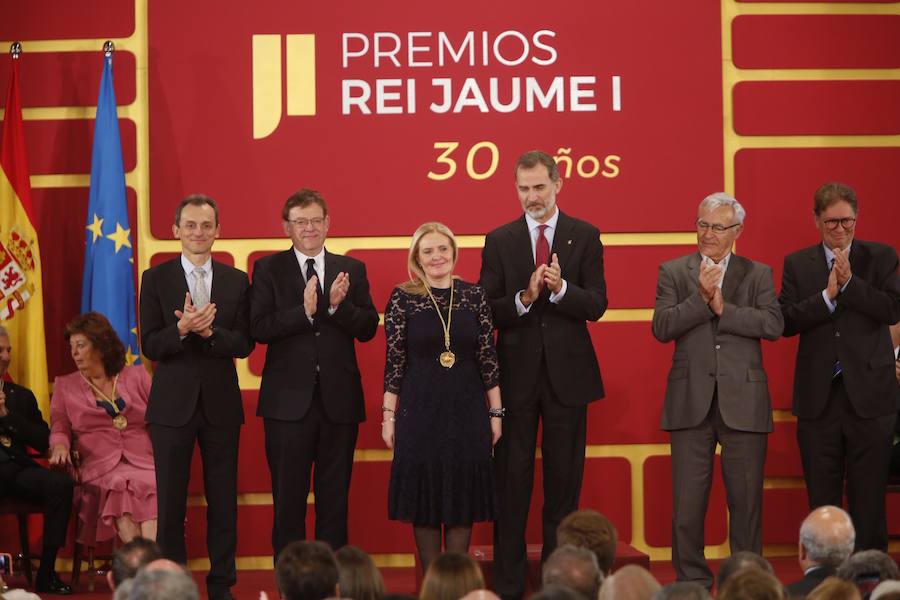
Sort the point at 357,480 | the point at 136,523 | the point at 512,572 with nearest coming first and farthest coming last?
the point at 512,572 → the point at 136,523 → the point at 357,480

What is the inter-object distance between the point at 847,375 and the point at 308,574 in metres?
2.94

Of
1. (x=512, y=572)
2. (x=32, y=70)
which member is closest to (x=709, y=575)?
(x=512, y=572)

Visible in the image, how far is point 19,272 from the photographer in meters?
5.80

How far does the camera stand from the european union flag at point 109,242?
579cm

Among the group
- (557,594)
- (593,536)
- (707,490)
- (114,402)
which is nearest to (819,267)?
(707,490)

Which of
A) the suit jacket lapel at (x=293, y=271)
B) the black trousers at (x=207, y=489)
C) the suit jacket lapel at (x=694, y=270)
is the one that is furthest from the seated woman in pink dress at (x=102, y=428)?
the suit jacket lapel at (x=694, y=270)

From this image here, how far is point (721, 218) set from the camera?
16.1 ft

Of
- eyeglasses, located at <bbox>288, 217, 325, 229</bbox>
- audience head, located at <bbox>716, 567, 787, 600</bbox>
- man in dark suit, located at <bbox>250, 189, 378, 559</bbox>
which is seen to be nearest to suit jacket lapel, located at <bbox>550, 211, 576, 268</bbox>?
man in dark suit, located at <bbox>250, 189, 378, 559</bbox>

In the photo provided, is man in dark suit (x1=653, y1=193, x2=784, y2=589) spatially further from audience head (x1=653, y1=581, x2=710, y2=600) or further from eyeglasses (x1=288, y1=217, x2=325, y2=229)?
audience head (x1=653, y1=581, x2=710, y2=600)

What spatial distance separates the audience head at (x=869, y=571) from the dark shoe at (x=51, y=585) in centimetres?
346

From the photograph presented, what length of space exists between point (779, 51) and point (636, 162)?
90 cm

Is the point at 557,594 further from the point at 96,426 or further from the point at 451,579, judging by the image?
the point at 96,426

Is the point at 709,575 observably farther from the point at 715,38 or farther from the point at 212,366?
the point at 715,38

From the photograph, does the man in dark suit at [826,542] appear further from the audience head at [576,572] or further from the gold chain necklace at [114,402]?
the gold chain necklace at [114,402]
